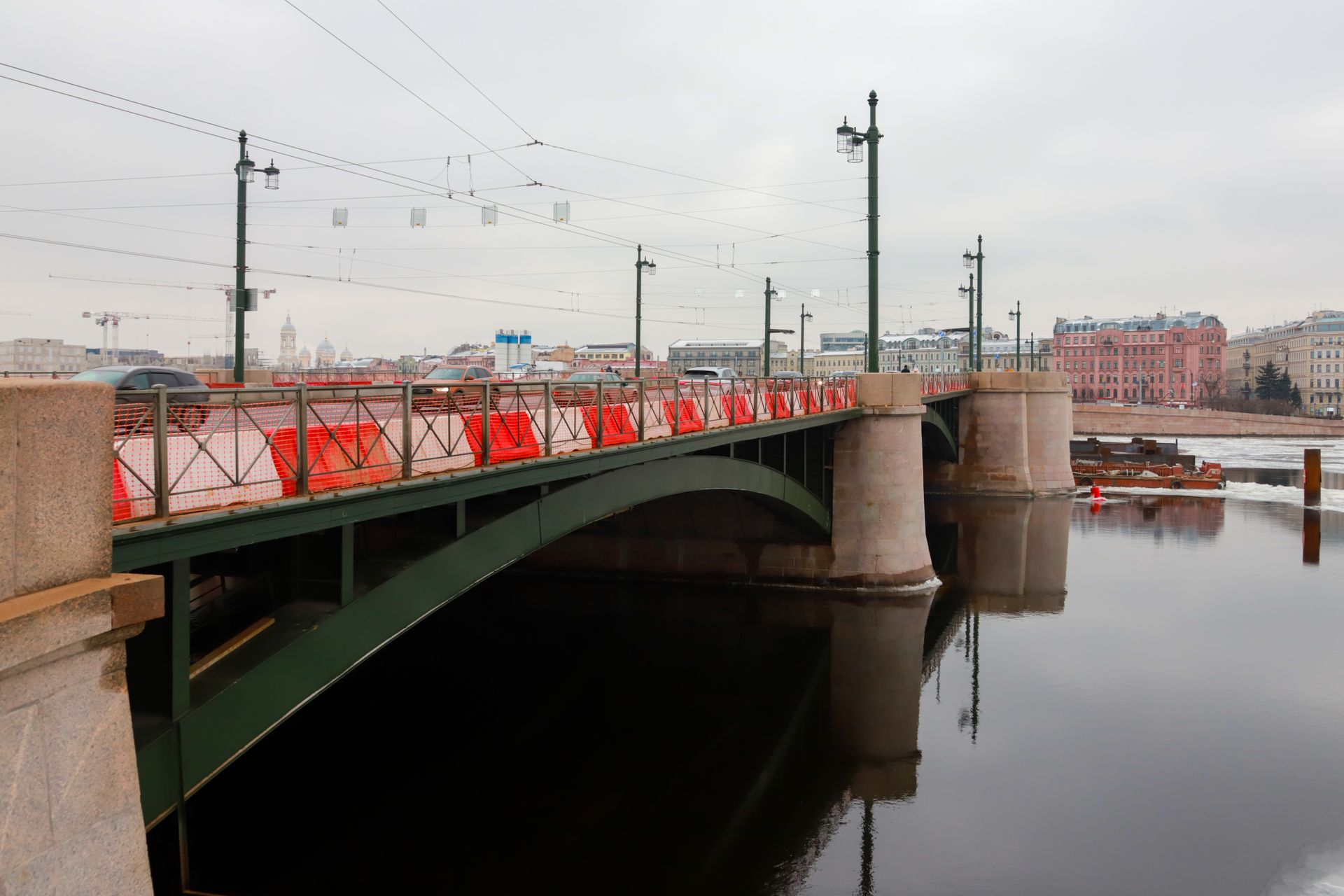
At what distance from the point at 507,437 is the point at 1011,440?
46.0 m

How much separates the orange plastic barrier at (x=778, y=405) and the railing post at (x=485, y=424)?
1153cm

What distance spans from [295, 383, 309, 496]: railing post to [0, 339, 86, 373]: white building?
60.8 ft

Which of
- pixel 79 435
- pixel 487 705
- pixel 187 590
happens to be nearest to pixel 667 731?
pixel 487 705

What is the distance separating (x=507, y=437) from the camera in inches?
464

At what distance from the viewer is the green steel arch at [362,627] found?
748 centimetres

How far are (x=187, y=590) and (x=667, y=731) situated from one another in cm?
1199

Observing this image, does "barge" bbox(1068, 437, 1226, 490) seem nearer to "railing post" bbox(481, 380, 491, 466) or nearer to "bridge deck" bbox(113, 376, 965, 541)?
"bridge deck" bbox(113, 376, 965, 541)

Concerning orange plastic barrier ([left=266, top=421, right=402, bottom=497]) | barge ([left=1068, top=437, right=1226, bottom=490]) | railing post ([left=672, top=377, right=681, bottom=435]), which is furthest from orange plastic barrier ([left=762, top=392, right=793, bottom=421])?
barge ([left=1068, top=437, right=1226, bottom=490])

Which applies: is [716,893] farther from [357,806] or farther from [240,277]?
[240,277]

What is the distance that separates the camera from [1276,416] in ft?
335

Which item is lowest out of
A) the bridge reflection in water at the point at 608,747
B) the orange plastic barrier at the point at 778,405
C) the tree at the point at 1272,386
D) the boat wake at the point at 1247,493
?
the bridge reflection in water at the point at 608,747

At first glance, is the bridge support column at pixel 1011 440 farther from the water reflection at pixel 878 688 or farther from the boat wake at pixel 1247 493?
the water reflection at pixel 878 688

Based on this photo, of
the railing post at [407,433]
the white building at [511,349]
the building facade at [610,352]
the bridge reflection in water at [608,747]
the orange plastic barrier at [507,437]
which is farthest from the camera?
the building facade at [610,352]

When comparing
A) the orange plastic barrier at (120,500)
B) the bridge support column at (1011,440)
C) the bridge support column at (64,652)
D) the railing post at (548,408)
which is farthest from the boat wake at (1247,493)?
the bridge support column at (64,652)
